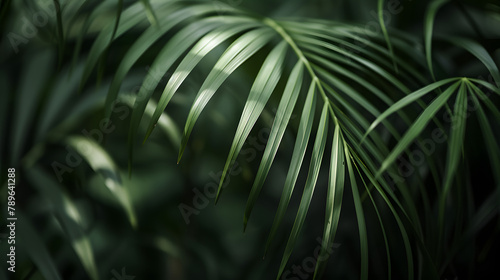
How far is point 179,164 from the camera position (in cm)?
72

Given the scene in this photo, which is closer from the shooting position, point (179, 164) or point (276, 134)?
point (276, 134)

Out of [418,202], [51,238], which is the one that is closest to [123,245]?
[51,238]

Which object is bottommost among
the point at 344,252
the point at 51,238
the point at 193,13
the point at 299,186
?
the point at 344,252

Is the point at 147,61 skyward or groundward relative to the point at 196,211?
skyward

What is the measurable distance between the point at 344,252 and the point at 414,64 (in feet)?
1.15

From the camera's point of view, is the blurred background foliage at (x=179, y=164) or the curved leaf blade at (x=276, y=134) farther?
the blurred background foliage at (x=179, y=164)

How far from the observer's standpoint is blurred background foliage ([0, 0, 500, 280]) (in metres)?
0.68

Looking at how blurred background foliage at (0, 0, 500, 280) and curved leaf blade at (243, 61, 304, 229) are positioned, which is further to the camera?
blurred background foliage at (0, 0, 500, 280)

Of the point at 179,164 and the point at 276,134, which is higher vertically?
the point at 179,164

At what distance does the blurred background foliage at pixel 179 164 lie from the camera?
679mm

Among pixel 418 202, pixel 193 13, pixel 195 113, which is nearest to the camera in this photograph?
pixel 195 113

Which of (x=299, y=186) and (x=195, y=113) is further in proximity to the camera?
(x=299, y=186)

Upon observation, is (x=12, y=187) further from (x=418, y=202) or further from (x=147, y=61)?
(x=418, y=202)

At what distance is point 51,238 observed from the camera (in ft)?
2.28
